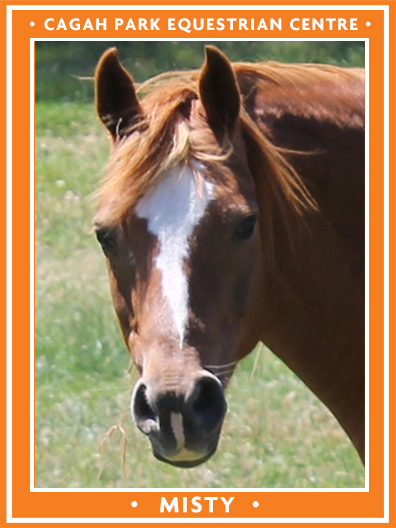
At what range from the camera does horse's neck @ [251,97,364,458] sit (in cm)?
323

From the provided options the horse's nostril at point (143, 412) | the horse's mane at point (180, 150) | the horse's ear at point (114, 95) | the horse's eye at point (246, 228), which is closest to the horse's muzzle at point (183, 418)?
the horse's nostril at point (143, 412)

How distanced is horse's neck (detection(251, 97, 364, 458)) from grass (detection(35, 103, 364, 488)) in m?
0.35

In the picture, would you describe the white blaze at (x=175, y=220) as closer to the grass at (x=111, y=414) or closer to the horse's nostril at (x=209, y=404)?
the horse's nostril at (x=209, y=404)

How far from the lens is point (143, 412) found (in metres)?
2.66

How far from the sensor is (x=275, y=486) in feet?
15.8

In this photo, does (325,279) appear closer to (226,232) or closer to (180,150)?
(226,232)

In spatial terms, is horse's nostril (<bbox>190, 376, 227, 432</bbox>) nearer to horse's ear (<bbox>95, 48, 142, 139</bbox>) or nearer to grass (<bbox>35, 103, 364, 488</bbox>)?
grass (<bbox>35, 103, 364, 488</bbox>)

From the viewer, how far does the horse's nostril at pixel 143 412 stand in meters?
2.64

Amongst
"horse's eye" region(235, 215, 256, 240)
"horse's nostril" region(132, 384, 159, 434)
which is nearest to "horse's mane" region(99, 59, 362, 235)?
"horse's eye" region(235, 215, 256, 240)

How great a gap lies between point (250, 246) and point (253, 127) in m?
0.38

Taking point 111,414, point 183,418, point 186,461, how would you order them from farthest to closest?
1. point 111,414
2. point 186,461
3. point 183,418

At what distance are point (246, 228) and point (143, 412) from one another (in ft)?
1.91

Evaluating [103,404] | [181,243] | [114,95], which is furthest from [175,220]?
[103,404]
